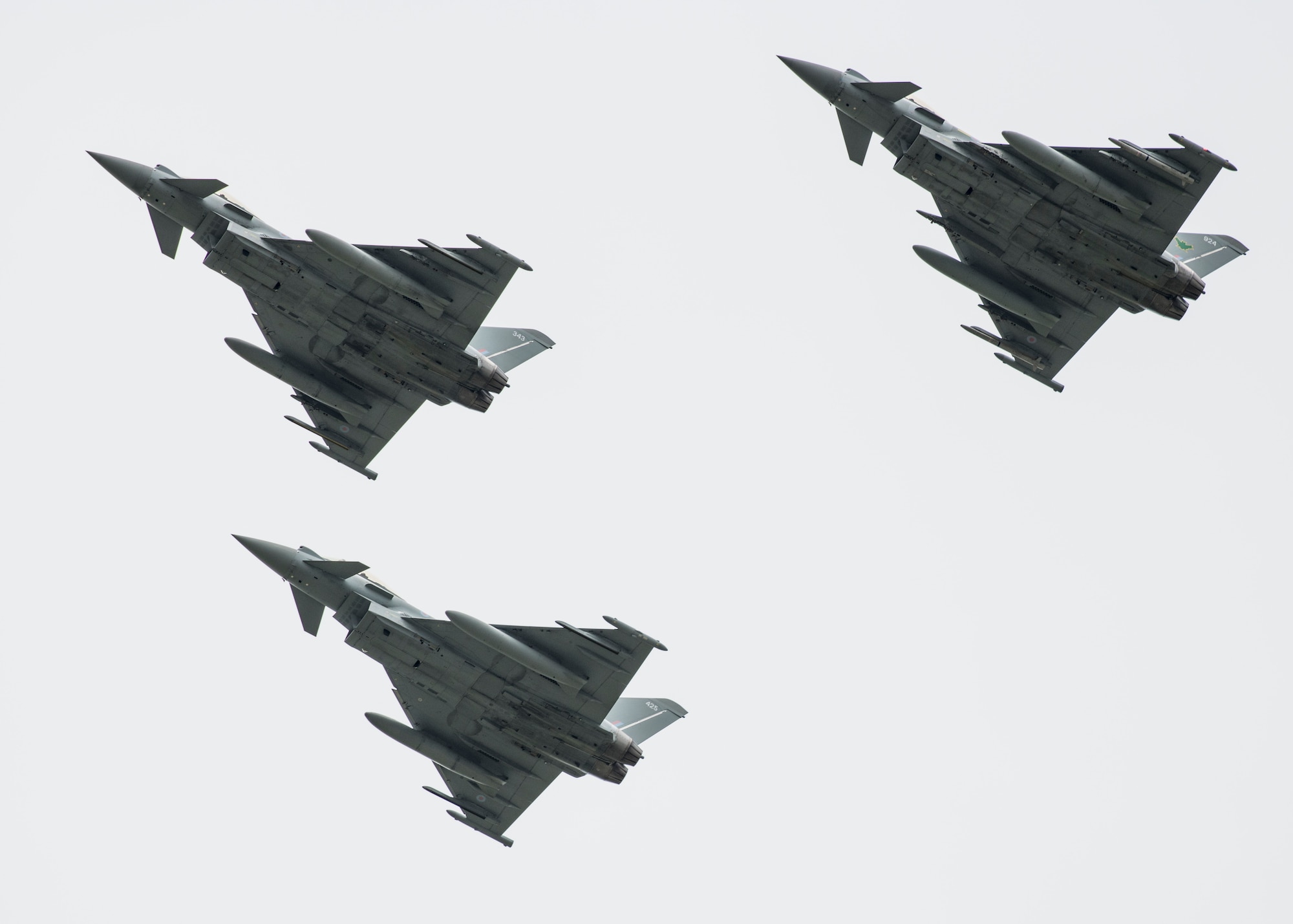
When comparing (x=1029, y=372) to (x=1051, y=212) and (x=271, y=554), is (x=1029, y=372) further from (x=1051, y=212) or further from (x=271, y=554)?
(x=271, y=554)

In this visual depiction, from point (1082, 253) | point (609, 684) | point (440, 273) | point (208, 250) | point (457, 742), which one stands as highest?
point (1082, 253)

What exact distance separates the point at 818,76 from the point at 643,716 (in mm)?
18083

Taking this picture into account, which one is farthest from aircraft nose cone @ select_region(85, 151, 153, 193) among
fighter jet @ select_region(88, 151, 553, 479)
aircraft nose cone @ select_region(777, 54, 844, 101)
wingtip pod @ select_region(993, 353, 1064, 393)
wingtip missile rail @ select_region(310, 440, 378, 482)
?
wingtip pod @ select_region(993, 353, 1064, 393)

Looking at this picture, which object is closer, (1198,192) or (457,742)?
(1198,192)

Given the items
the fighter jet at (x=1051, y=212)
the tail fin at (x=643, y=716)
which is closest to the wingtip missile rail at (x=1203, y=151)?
the fighter jet at (x=1051, y=212)

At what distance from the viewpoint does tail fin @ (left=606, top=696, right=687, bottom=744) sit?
4466 centimetres

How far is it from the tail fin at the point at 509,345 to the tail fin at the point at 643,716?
390 inches

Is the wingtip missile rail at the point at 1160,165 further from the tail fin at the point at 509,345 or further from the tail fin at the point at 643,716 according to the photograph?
the tail fin at the point at 643,716

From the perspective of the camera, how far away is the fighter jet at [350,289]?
43.5 meters

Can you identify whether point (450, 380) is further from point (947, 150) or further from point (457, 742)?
point (947, 150)

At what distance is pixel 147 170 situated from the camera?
44.0 meters

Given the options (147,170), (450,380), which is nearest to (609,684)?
(450,380)

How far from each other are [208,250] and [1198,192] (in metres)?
26.0

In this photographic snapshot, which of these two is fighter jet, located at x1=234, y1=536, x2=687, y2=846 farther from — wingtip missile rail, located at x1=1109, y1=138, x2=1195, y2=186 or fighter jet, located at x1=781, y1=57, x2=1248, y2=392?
wingtip missile rail, located at x1=1109, y1=138, x2=1195, y2=186
